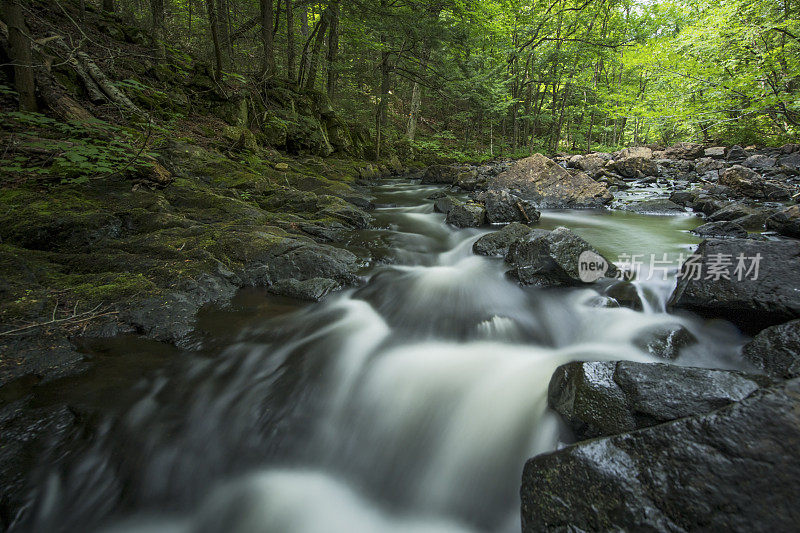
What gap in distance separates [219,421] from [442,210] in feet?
23.2

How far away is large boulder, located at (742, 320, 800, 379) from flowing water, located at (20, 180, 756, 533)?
21 cm

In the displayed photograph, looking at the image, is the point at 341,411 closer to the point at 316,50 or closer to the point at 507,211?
the point at 507,211

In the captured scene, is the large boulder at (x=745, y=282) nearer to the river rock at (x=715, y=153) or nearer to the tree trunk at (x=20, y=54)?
the tree trunk at (x=20, y=54)

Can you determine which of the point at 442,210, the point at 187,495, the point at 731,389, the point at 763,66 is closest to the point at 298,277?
the point at 187,495

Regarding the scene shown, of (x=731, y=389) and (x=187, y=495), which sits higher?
(x=731, y=389)

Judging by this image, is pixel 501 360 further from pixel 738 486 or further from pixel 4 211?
pixel 4 211

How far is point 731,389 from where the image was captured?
176 centimetres

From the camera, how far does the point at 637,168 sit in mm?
13758

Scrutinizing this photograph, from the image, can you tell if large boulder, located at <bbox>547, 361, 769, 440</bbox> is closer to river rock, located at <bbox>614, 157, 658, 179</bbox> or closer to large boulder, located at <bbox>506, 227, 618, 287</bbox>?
large boulder, located at <bbox>506, 227, 618, 287</bbox>

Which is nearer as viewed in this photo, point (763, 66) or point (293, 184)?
point (763, 66)

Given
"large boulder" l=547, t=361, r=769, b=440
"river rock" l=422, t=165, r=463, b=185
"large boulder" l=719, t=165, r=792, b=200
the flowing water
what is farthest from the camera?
"river rock" l=422, t=165, r=463, b=185

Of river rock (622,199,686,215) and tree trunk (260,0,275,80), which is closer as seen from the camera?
river rock (622,199,686,215)

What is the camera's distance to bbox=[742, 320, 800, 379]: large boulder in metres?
2.22

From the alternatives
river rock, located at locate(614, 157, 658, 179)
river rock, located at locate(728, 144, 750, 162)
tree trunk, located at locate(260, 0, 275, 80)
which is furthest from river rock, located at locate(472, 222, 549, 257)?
river rock, located at locate(728, 144, 750, 162)
